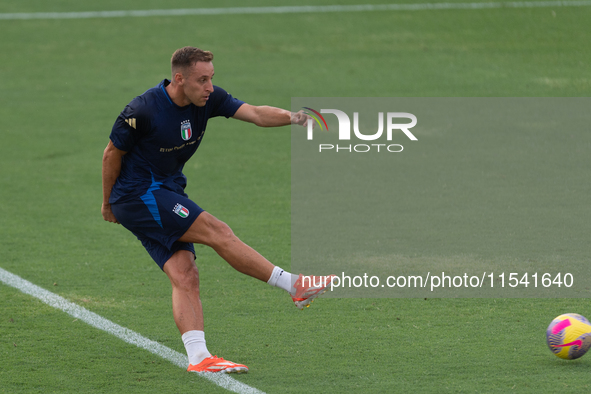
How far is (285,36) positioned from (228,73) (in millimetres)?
3189

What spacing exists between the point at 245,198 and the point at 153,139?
5050mm

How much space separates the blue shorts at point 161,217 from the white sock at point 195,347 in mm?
557

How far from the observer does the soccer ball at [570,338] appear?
538cm

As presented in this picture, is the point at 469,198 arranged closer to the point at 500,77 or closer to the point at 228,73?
the point at 500,77

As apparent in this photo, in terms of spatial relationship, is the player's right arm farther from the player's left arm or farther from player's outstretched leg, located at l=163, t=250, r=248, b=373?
the player's left arm

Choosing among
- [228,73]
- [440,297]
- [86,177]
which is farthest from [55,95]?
[440,297]

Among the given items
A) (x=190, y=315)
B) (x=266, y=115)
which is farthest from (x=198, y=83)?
(x=190, y=315)

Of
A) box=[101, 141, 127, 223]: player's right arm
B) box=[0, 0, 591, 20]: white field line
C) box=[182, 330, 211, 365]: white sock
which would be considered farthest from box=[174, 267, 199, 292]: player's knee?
box=[0, 0, 591, 20]: white field line

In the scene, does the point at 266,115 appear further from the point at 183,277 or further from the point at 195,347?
the point at 195,347

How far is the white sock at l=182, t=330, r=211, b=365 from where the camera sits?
5.56 metres

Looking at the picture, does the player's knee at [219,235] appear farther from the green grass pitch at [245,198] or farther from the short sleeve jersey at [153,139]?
the green grass pitch at [245,198]

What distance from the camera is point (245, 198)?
10633mm

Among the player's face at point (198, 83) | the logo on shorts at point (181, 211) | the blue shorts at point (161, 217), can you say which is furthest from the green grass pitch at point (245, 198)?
the player's face at point (198, 83)

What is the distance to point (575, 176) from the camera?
11.1 metres
